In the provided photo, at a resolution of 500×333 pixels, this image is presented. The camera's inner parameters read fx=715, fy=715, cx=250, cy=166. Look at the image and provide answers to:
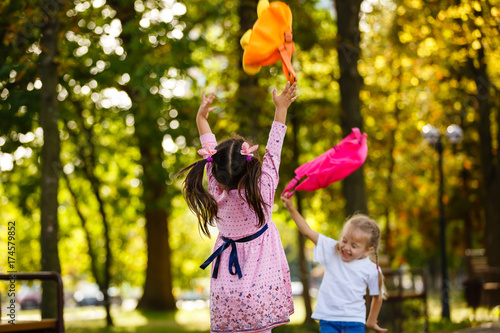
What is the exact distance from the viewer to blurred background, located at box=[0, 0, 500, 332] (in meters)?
11.1

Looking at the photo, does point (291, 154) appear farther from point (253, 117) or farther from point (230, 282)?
point (230, 282)

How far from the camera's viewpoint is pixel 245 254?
14.3 ft

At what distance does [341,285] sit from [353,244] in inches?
12.7

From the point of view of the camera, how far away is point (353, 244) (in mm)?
5434

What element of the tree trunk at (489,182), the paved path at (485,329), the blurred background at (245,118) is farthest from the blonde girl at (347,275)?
the tree trunk at (489,182)

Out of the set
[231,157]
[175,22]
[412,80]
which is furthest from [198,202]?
[412,80]

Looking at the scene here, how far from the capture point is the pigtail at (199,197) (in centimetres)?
437

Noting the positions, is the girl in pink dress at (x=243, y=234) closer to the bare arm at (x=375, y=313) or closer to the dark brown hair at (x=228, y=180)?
the dark brown hair at (x=228, y=180)

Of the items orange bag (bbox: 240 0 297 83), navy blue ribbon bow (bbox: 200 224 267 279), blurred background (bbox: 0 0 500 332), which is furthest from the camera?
blurred background (bbox: 0 0 500 332)

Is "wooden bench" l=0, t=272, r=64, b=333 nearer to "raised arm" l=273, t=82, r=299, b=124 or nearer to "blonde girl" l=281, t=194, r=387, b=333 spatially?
"blonde girl" l=281, t=194, r=387, b=333

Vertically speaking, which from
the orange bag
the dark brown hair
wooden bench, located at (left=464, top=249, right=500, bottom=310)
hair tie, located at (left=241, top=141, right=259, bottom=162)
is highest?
the orange bag

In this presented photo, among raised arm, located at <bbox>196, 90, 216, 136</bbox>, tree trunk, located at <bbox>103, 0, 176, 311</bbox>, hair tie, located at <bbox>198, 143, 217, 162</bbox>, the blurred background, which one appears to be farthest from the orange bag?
tree trunk, located at <bbox>103, 0, 176, 311</bbox>

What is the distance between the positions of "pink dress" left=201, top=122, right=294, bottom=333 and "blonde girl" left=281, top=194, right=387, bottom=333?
2.95 ft

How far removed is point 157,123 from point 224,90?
1739mm
